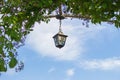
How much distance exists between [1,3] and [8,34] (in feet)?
11.3

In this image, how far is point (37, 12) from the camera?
10.5m

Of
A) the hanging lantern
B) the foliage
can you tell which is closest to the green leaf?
the foliage

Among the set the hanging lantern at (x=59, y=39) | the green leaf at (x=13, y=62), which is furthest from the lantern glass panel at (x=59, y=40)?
the green leaf at (x=13, y=62)

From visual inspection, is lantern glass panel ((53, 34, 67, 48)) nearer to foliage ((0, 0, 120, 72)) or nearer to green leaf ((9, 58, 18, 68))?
foliage ((0, 0, 120, 72))

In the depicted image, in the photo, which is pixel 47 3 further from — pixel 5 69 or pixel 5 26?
pixel 5 69

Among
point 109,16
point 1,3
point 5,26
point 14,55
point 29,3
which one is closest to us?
point 14,55

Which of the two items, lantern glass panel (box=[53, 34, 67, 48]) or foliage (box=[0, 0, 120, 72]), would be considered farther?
lantern glass panel (box=[53, 34, 67, 48])

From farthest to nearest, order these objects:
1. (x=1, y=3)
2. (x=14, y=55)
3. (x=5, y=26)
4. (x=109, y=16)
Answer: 1. (x=1, y=3)
2. (x=109, y=16)
3. (x=5, y=26)
4. (x=14, y=55)

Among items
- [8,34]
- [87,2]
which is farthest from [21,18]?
[8,34]

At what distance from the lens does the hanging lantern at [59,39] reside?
14583 millimetres

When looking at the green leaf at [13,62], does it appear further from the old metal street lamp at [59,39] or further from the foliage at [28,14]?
the old metal street lamp at [59,39]

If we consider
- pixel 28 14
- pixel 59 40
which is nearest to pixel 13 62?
pixel 28 14

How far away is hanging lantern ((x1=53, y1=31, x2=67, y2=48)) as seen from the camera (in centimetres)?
1458

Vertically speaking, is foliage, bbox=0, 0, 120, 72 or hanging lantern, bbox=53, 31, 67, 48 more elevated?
foliage, bbox=0, 0, 120, 72
